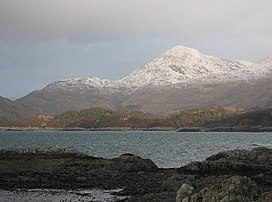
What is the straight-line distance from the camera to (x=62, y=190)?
Answer: 1700 inches

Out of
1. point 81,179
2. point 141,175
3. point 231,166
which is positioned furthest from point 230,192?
point 141,175

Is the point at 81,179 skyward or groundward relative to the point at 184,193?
groundward

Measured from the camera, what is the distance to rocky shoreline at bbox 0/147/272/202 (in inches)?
1349

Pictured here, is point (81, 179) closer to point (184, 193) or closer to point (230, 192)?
point (184, 193)

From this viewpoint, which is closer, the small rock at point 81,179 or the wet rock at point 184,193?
the wet rock at point 184,193

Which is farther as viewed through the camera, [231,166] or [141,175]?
[141,175]

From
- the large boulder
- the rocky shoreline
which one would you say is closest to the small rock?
the rocky shoreline

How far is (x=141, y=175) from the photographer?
172 feet

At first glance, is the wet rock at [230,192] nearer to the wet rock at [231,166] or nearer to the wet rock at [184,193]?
the wet rock at [184,193]

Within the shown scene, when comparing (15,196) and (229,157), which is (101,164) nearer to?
(229,157)

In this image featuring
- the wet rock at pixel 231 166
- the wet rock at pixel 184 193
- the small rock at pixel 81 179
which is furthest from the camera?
the small rock at pixel 81 179

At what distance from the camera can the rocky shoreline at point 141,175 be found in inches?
1349

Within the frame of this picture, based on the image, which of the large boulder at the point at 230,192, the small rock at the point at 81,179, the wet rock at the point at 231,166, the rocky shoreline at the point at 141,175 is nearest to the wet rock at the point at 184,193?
the rocky shoreline at the point at 141,175

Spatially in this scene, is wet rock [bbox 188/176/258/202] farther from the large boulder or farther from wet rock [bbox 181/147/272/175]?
wet rock [bbox 181/147/272/175]
